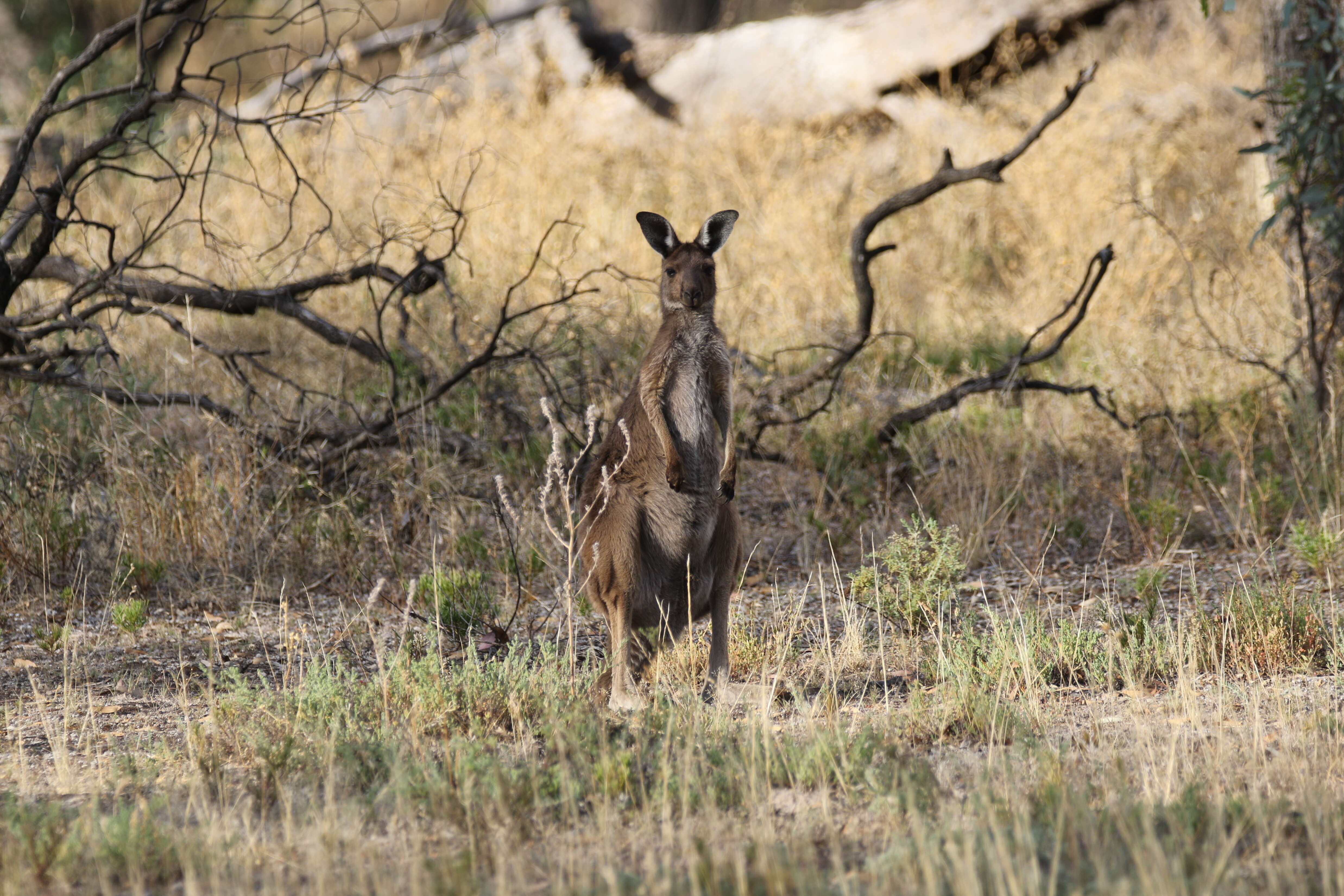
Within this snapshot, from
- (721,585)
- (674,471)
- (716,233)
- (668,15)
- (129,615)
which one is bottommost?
(721,585)

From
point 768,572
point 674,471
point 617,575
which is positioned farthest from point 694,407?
point 768,572

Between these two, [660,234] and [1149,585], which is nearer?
[660,234]

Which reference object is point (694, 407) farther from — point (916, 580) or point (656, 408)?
point (916, 580)

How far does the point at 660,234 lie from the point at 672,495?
1.10 meters

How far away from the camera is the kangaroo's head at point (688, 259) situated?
473 centimetres

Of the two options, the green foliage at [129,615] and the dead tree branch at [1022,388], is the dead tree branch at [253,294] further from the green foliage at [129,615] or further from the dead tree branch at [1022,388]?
the dead tree branch at [1022,388]

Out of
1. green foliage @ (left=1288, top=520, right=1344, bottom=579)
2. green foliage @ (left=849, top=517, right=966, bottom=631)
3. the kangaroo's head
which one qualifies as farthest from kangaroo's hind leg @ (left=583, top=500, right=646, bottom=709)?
green foliage @ (left=1288, top=520, right=1344, bottom=579)

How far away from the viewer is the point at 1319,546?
19.0 ft

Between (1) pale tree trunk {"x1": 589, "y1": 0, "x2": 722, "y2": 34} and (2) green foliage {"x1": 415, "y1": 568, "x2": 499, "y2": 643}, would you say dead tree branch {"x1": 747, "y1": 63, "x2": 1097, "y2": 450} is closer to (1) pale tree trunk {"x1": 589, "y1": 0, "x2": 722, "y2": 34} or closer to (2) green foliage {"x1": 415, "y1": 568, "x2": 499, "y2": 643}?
(2) green foliage {"x1": 415, "y1": 568, "x2": 499, "y2": 643}

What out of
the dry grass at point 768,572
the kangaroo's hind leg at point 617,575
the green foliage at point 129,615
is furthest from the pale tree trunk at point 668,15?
the kangaroo's hind leg at point 617,575

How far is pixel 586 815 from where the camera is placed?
3.43 m

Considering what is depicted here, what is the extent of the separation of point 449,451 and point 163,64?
15.0m

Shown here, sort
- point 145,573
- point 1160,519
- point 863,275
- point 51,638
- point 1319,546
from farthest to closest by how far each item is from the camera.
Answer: point 863,275
point 1160,519
point 145,573
point 1319,546
point 51,638

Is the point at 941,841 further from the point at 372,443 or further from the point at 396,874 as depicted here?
the point at 372,443
